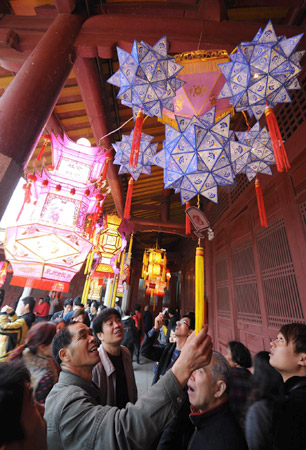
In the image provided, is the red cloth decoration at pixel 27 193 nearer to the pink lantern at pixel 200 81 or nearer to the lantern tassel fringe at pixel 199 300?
the pink lantern at pixel 200 81

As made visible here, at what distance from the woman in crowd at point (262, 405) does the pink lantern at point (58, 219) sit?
2.27m

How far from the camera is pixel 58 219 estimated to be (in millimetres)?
2734

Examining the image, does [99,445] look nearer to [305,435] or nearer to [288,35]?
[305,435]

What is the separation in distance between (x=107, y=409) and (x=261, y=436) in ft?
2.57

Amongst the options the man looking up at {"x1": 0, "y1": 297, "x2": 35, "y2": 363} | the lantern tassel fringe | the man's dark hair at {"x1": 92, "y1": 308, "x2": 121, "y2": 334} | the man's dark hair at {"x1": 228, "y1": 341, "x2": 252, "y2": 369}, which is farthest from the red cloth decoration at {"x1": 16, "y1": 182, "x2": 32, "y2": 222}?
the man's dark hair at {"x1": 228, "y1": 341, "x2": 252, "y2": 369}

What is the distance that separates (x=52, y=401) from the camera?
0.98 m

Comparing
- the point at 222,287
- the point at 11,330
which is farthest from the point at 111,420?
the point at 222,287

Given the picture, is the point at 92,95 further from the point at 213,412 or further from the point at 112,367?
the point at 213,412

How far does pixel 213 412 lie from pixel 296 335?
2.24 feet

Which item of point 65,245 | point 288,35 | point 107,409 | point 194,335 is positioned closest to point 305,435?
point 194,335

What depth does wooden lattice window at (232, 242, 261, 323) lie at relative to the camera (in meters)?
3.51

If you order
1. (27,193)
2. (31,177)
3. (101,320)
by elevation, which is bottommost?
(101,320)

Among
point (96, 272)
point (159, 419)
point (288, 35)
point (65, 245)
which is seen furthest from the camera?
point (96, 272)

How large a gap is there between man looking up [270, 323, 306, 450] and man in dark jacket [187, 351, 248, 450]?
0.64ft
